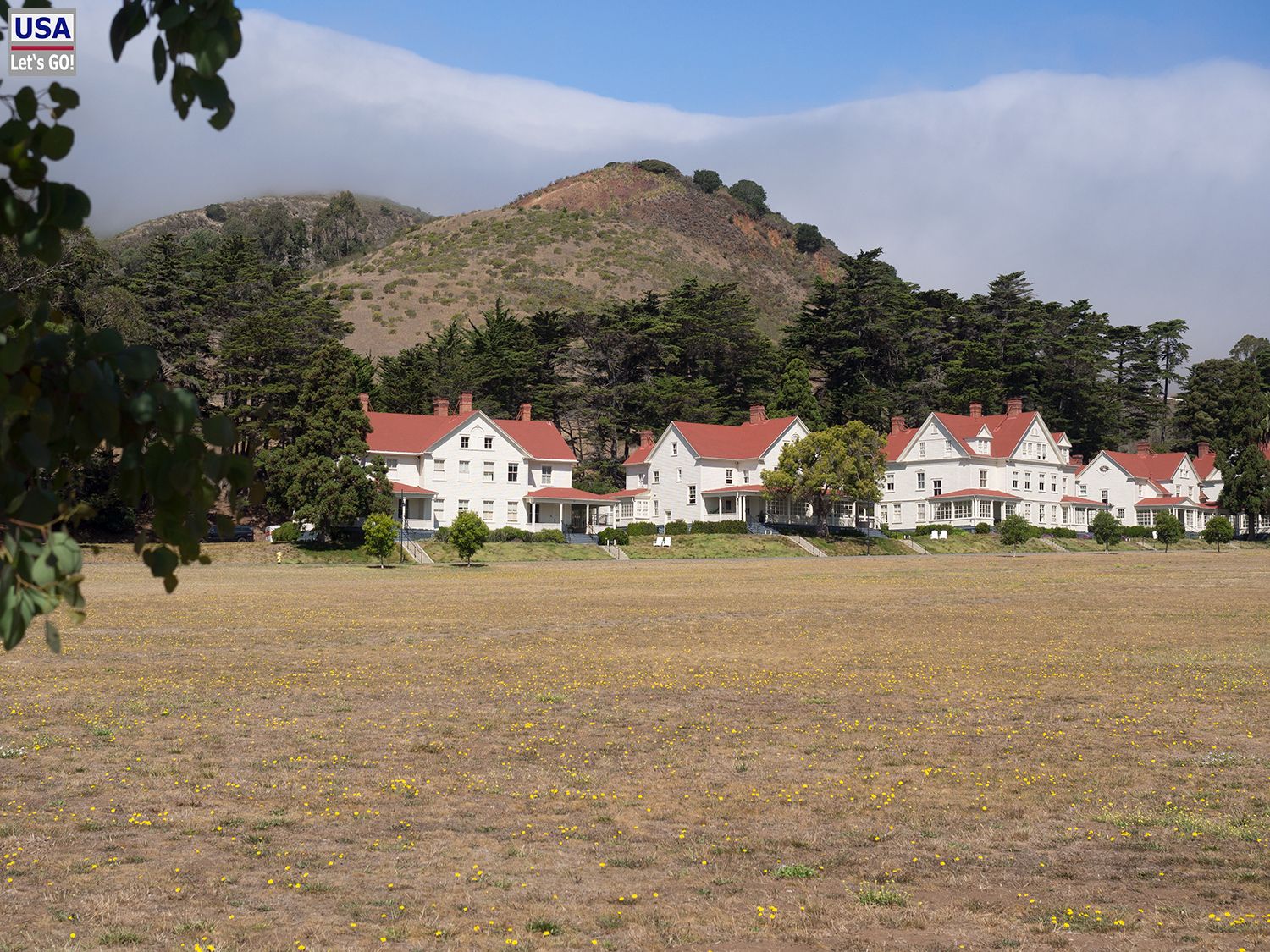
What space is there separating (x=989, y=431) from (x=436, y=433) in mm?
45148

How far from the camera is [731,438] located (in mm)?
89875

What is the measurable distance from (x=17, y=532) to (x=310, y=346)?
8197 centimetres

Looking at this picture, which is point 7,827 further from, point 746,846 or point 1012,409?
point 1012,409

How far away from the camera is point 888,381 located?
4432 inches

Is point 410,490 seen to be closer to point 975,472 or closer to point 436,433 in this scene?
point 436,433

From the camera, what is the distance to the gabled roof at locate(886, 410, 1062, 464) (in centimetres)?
9494

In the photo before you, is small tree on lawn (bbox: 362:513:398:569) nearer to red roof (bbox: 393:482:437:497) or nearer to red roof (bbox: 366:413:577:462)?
red roof (bbox: 393:482:437:497)

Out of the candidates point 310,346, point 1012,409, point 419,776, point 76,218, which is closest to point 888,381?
point 1012,409

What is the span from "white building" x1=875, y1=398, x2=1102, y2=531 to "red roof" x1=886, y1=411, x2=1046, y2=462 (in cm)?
7

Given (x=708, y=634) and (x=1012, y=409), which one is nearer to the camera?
(x=708, y=634)

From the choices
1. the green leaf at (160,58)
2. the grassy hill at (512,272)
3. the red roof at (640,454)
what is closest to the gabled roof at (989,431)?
the red roof at (640,454)

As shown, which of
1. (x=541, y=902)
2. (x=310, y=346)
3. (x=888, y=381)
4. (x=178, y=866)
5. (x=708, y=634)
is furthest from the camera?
(x=888, y=381)

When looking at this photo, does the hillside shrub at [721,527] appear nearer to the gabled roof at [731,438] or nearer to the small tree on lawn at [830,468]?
the small tree on lawn at [830,468]

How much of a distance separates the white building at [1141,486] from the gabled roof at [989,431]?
11055 millimetres
